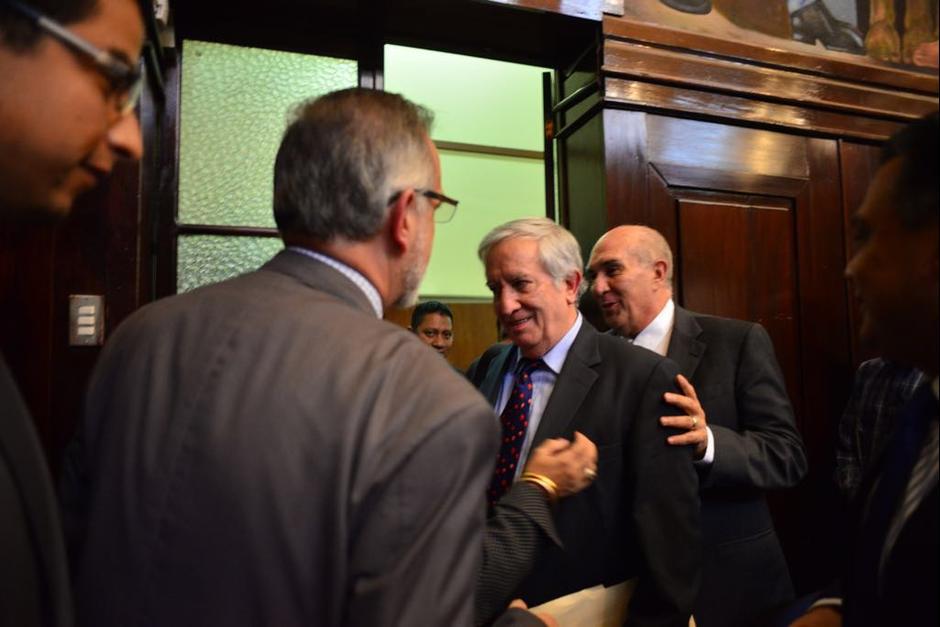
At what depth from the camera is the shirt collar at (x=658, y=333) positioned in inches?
117

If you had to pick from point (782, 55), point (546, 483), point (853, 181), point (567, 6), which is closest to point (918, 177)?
point (546, 483)

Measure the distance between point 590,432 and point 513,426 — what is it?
25 cm

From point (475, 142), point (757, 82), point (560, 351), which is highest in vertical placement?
point (475, 142)

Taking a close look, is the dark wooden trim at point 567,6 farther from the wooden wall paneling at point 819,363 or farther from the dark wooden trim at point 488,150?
the dark wooden trim at point 488,150

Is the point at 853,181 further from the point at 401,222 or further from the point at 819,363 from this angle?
the point at 401,222

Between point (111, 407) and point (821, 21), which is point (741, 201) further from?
point (111, 407)

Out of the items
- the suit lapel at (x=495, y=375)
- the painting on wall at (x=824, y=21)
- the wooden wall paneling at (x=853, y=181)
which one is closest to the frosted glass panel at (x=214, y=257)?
the suit lapel at (x=495, y=375)

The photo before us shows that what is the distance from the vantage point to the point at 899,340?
1.21 m

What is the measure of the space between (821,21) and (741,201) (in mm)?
1234

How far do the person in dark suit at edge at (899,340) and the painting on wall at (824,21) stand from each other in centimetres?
291

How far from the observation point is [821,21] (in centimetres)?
427

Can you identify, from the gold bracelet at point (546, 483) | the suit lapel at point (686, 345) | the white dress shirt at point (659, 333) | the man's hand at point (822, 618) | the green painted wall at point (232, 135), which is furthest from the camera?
the green painted wall at point (232, 135)

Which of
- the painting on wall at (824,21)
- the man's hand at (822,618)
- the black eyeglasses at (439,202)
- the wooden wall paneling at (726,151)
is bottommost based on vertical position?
the man's hand at (822,618)

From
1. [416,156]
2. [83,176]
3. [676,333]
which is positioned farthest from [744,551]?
[83,176]
